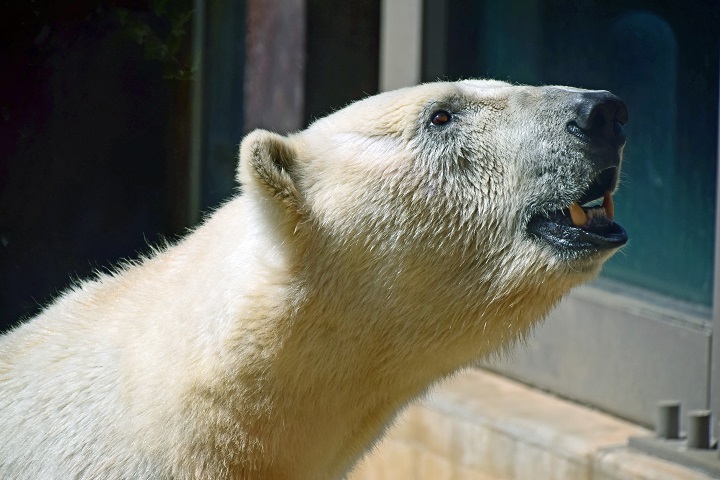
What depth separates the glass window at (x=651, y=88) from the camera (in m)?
4.04

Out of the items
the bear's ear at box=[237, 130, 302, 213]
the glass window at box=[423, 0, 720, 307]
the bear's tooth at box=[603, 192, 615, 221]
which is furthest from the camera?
the glass window at box=[423, 0, 720, 307]

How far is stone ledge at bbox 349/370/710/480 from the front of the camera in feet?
12.6

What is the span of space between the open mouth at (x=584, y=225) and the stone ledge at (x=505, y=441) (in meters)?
1.25

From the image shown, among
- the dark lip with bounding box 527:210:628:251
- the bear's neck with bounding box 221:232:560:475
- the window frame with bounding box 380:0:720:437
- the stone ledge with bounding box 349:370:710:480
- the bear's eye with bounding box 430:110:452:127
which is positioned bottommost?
the stone ledge with bounding box 349:370:710:480

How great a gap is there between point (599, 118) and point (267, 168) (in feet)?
2.64

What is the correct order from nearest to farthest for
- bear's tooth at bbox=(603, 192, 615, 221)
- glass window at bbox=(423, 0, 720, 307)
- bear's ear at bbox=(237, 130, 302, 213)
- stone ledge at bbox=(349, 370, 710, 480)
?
1. bear's ear at bbox=(237, 130, 302, 213)
2. bear's tooth at bbox=(603, 192, 615, 221)
3. stone ledge at bbox=(349, 370, 710, 480)
4. glass window at bbox=(423, 0, 720, 307)

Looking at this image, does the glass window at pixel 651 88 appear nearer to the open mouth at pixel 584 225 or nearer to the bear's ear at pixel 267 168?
the open mouth at pixel 584 225

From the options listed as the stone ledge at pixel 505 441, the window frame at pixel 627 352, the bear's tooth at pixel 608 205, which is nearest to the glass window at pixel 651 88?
A: the window frame at pixel 627 352

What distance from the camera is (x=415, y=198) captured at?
9.05 feet

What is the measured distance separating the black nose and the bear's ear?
27.0 inches

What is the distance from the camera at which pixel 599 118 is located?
107 inches

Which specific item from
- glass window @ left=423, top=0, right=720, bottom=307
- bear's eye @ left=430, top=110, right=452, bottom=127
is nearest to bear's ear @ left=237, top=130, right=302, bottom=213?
bear's eye @ left=430, top=110, right=452, bottom=127

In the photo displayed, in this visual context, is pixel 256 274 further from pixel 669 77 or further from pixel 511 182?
pixel 669 77

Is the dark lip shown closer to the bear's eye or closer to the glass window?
the bear's eye
